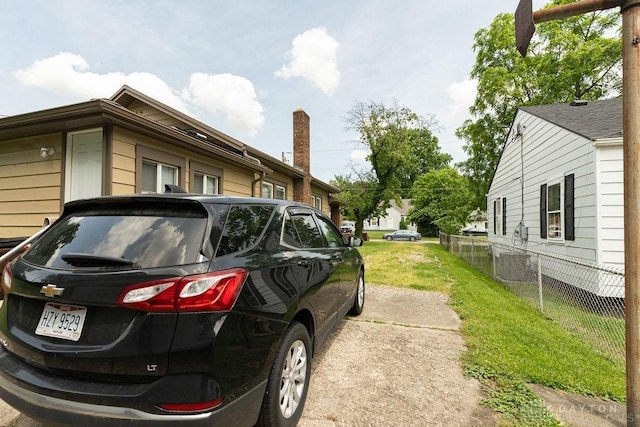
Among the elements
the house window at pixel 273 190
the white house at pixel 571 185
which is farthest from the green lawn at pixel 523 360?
the house window at pixel 273 190

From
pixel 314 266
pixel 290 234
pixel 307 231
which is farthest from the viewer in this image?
pixel 307 231

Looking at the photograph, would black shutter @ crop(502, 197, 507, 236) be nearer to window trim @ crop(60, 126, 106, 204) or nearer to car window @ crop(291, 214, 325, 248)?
car window @ crop(291, 214, 325, 248)

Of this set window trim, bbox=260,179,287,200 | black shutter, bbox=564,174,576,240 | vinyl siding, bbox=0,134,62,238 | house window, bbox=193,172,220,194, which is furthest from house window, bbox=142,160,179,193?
black shutter, bbox=564,174,576,240

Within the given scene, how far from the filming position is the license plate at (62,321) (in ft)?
5.35

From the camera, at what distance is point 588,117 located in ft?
25.9

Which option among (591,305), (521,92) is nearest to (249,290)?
(591,305)

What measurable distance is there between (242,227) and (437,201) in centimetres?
3814

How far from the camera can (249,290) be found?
1822mm

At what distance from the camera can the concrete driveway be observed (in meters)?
2.35

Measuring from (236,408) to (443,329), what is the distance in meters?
3.45

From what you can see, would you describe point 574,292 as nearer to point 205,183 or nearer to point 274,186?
point 205,183

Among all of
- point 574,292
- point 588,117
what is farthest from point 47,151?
point 588,117

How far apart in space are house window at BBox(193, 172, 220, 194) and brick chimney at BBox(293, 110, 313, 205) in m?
5.50

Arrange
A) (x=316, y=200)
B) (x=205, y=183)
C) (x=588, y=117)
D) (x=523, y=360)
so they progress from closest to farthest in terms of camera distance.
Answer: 1. (x=523, y=360)
2. (x=205, y=183)
3. (x=588, y=117)
4. (x=316, y=200)
